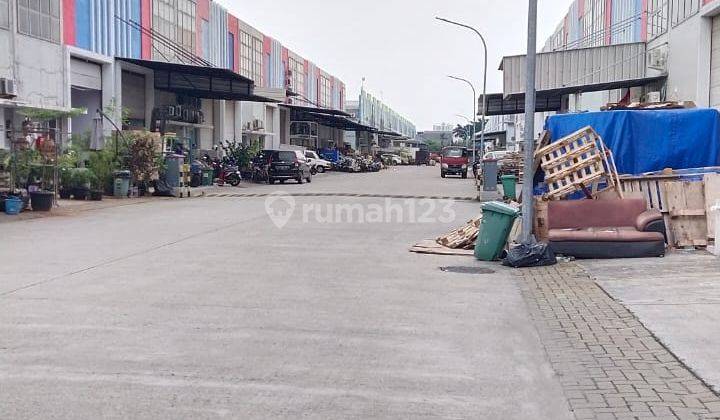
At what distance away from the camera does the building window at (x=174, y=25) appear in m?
35.2

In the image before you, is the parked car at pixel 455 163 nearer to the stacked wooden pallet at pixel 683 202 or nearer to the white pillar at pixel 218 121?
the white pillar at pixel 218 121

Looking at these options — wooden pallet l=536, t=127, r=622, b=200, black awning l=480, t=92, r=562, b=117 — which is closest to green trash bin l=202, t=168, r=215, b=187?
black awning l=480, t=92, r=562, b=117

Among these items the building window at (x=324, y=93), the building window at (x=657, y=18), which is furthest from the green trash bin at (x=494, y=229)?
the building window at (x=324, y=93)

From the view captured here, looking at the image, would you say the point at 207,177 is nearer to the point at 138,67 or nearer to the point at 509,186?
the point at 138,67

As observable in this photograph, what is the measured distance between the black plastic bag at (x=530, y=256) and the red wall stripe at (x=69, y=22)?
21.8m

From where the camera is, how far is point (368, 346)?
654cm

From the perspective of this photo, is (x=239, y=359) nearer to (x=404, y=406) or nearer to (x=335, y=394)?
(x=335, y=394)

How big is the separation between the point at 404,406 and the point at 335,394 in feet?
1.78

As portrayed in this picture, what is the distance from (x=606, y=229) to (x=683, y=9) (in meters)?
15.4

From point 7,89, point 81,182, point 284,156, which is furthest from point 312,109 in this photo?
point 7,89

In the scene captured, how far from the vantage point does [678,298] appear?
8.58 meters

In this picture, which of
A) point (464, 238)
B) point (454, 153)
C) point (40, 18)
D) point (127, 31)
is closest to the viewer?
point (464, 238)

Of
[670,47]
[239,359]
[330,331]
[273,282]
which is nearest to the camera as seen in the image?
[239,359]

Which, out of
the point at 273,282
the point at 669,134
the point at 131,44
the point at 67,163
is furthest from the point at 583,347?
the point at 131,44
